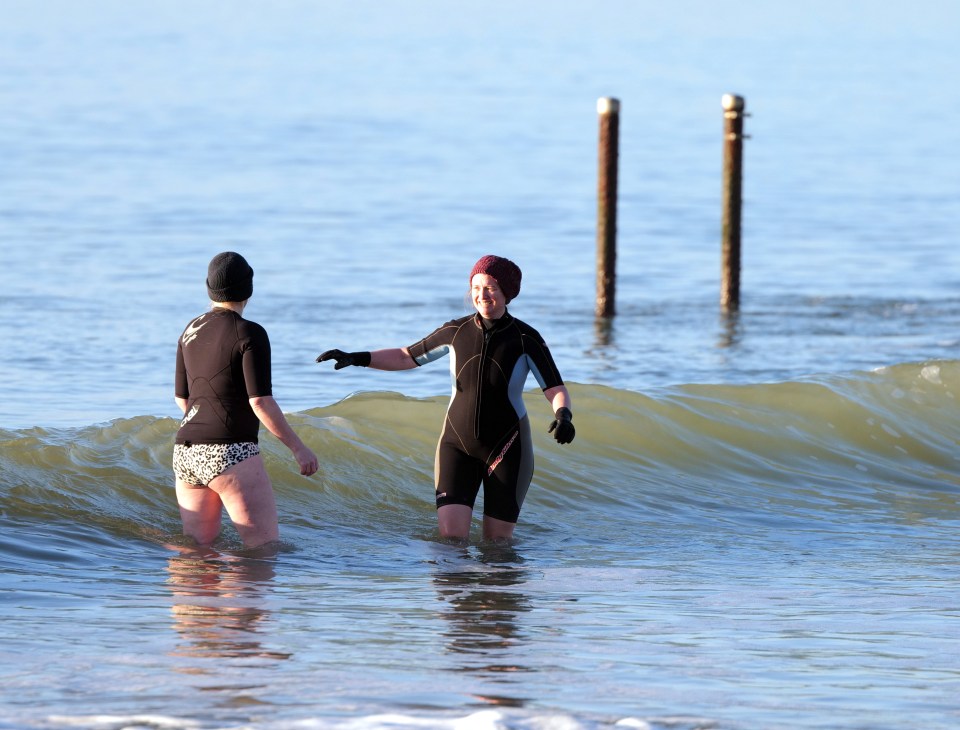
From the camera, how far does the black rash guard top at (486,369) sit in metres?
8.30

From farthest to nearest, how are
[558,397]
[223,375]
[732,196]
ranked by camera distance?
[732,196], [558,397], [223,375]

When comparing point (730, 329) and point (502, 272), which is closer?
point (502, 272)

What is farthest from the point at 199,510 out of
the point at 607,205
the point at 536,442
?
the point at 607,205

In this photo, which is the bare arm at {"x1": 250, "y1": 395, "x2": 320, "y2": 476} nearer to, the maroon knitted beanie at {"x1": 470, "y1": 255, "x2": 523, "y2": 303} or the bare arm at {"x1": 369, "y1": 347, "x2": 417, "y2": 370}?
the bare arm at {"x1": 369, "y1": 347, "x2": 417, "y2": 370}

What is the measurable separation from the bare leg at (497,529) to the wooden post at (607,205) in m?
11.5

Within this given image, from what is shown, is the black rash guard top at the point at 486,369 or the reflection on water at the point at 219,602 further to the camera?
the black rash guard top at the point at 486,369

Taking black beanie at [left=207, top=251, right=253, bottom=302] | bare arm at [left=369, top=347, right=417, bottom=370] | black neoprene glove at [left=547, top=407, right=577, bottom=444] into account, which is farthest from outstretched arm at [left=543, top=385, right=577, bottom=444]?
black beanie at [left=207, top=251, right=253, bottom=302]

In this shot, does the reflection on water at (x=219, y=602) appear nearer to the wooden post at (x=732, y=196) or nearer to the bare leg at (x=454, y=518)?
the bare leg at (x=454, y=518)

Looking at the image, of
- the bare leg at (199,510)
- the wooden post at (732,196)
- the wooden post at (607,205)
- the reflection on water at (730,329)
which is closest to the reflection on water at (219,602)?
the bare leg at (199,510)

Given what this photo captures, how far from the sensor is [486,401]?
328 inches

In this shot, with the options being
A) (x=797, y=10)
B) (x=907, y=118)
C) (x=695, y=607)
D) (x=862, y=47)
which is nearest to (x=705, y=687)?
(x=695, y=607)

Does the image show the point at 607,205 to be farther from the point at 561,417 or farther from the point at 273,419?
the point at 273,419

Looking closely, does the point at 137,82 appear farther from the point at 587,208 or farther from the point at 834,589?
the point at 834,589

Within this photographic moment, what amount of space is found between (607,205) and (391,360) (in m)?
12.4
